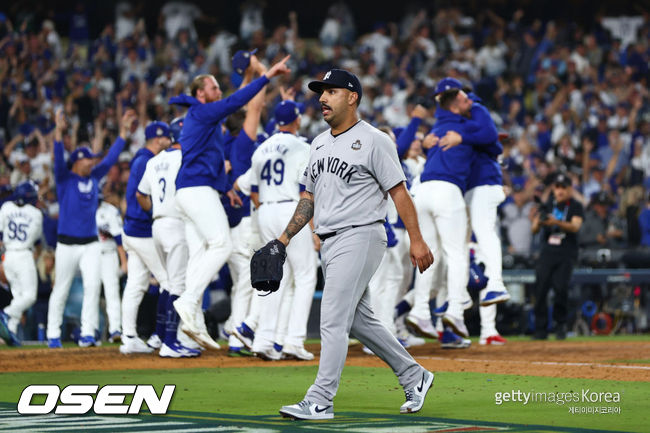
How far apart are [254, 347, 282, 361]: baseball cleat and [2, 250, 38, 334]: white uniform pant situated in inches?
198

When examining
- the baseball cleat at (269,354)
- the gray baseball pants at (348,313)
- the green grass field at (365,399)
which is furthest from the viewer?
the baseball cleat at (269,354)

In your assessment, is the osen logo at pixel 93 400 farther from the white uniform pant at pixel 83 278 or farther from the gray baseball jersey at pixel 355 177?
the white uniform pant at pixel 83 278

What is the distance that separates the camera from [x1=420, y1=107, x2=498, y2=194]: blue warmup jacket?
1148 centimetres

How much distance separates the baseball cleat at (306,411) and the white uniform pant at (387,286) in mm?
5266

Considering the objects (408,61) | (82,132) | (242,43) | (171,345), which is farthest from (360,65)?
(171,345)

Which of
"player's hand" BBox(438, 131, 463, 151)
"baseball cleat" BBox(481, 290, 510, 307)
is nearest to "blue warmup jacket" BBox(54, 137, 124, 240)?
"player's hand" BBox(438, 131, 463, 151)

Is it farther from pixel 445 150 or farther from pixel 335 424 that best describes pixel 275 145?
pixel 335 424

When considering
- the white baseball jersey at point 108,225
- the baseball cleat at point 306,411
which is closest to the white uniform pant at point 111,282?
the white baseball jersey at point 108,225

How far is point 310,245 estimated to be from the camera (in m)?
10.2

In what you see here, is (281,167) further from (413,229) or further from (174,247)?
(413,229)

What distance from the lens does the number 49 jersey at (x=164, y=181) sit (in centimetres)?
1102

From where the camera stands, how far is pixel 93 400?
22.4ft

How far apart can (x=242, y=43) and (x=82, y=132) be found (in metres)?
6.82

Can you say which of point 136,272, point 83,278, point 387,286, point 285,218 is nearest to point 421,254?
point 285,218
